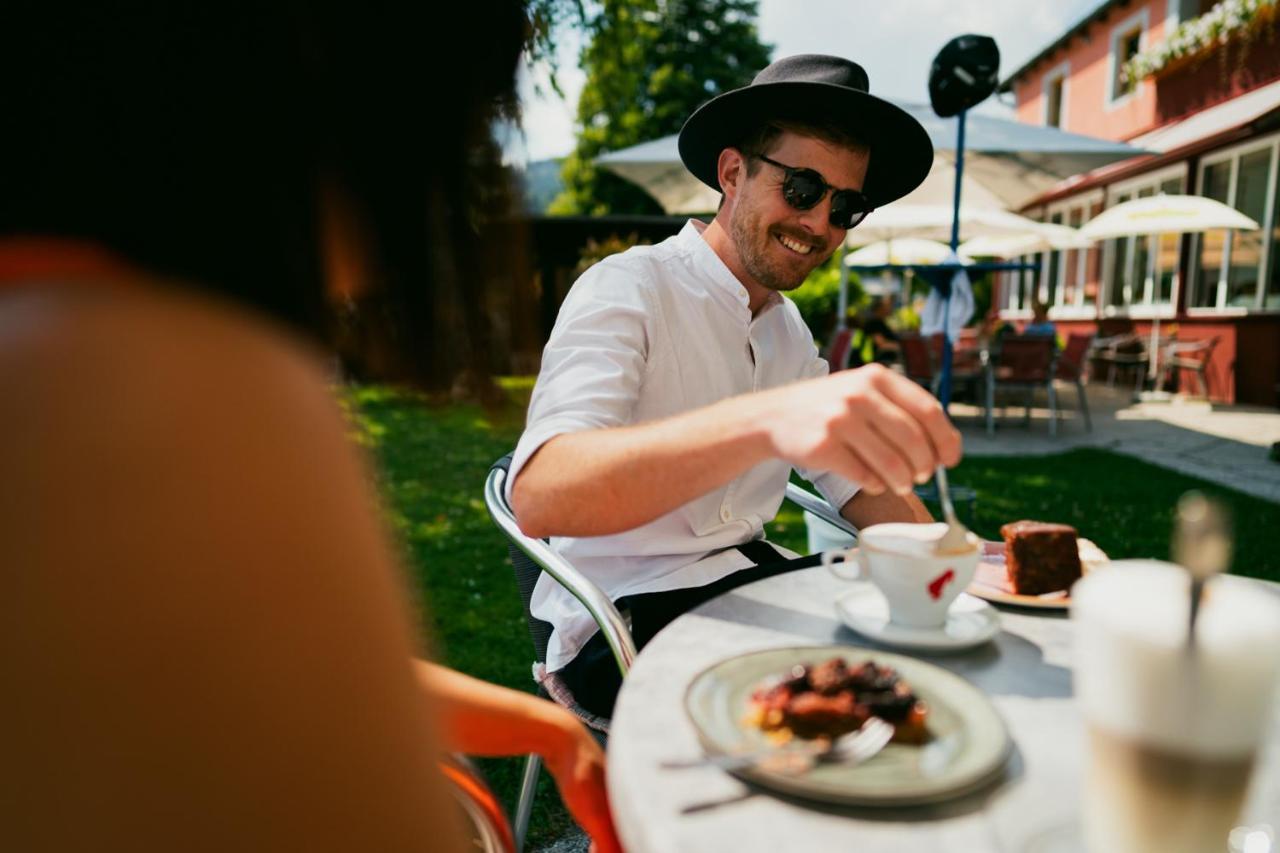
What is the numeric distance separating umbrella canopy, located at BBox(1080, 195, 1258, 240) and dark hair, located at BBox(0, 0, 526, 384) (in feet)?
37.6

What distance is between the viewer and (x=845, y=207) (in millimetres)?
2229

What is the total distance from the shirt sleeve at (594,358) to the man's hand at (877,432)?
0.52 metres

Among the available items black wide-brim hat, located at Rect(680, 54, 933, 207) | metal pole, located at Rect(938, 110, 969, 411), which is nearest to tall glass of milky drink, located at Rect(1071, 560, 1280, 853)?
black wide-brim hat, located at Rect(680, 54, 933, 207)

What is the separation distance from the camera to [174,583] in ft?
1.51

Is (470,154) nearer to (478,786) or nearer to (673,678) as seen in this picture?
(673,678)

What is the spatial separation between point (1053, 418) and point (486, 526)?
20.2 ft

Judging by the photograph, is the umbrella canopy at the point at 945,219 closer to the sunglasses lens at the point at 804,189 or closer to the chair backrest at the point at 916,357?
the chair backrest at the point at 916,357

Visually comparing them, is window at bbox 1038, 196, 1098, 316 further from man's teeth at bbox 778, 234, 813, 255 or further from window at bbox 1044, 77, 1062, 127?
man's teeth at bbox 778, 234, 813, 255

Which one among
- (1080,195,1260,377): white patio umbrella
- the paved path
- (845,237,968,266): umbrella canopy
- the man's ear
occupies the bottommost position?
the paved path

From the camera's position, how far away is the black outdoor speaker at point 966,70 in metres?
4.51

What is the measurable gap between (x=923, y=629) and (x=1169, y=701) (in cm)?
54

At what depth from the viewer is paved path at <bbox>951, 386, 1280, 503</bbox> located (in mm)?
7086

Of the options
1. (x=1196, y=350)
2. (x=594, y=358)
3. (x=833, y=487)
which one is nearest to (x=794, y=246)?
(x=833, y=487)

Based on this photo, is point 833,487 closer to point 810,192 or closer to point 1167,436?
point 810,192
